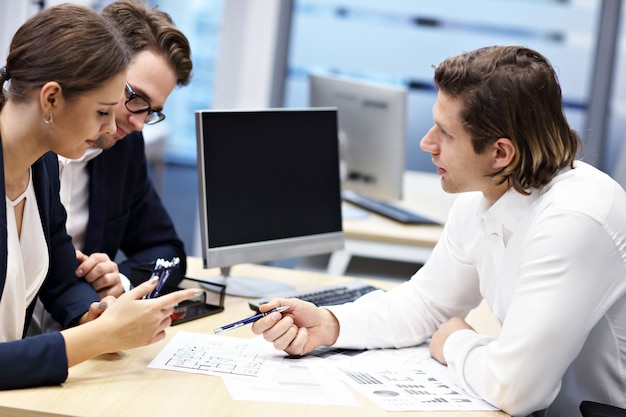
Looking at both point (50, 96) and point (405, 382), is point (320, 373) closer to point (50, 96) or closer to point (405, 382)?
point (405, 382)

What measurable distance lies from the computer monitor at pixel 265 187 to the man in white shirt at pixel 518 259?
42 centimetres

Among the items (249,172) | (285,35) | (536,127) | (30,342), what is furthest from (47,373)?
(285,35)

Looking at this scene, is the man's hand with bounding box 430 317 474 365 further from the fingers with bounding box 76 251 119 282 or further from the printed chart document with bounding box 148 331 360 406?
the fingers with bounding box 76 251 119 282

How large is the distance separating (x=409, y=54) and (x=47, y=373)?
4.83 meters

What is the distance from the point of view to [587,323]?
1.53 m

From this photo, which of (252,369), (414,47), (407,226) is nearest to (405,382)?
(252,369)

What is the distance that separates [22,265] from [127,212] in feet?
2.60

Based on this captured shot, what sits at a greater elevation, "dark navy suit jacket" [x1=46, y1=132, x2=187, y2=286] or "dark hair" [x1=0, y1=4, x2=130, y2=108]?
"dark hair" [x1=0, y1=4, x2=130, y2=108]

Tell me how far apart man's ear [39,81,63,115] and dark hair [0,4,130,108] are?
1cm

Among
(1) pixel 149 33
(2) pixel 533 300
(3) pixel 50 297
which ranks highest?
(1) pixel 149 33

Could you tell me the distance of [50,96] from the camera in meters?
1.50

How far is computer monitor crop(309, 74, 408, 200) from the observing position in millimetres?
3410

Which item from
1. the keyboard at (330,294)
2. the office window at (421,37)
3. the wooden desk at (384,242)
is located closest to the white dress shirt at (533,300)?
the keyboard at (330,294)

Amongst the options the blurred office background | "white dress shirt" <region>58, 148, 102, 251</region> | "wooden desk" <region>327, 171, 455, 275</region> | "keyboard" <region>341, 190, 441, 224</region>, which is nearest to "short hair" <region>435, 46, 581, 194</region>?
"white dress shirt" <region>58, 148, 102, 251</region>
